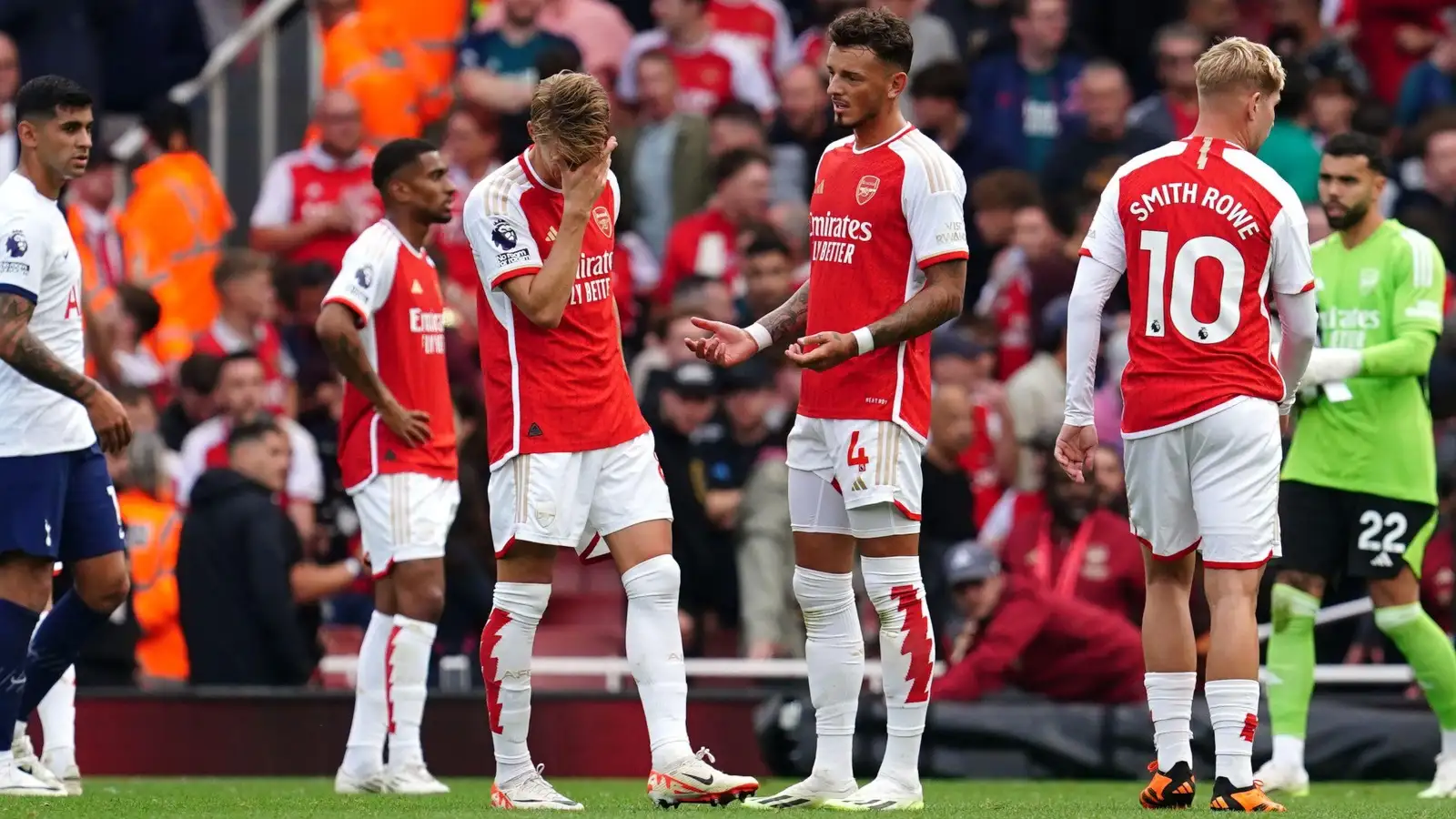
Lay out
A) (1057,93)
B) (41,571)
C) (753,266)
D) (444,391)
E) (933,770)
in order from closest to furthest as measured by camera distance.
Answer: (41,571) < (444,391) < (933,770) < (753,266) < (1057,93)

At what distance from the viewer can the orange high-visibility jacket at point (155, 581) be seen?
13820 millimetres

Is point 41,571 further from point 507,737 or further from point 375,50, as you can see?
point 375,50

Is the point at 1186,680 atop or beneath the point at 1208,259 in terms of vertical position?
beneath

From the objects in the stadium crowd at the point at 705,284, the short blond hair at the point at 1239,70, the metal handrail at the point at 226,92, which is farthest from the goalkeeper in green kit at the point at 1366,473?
the metal handrail at the point at 226,92

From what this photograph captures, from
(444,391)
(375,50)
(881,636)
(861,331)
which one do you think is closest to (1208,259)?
(861,331)

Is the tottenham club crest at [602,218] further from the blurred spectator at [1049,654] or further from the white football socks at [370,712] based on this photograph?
the blurred spectator at [1049,654]

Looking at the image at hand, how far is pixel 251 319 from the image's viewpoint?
15.9m

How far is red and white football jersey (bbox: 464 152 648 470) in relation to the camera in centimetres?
838

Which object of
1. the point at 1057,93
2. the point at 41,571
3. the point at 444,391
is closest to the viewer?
the point at 41,571

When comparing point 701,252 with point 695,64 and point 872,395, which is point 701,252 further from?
point 872,395

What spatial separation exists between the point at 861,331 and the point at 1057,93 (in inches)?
371

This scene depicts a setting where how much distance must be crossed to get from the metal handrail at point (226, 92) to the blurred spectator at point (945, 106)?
499 centimetres

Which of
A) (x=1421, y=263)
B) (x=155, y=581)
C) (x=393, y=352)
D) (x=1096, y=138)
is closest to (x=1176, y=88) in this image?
(x=1096, y=138)

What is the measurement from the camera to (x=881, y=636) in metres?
8.59
